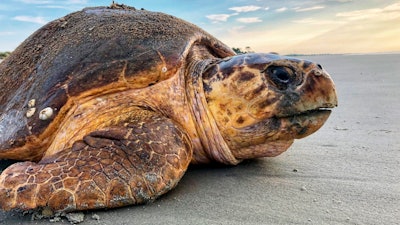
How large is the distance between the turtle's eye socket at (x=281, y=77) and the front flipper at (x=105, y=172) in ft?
1.93

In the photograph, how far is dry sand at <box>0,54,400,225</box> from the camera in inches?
66.0

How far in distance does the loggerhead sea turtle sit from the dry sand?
15 centimetres

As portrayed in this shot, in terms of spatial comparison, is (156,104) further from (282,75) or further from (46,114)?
(282,75)

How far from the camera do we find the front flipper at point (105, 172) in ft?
5.51

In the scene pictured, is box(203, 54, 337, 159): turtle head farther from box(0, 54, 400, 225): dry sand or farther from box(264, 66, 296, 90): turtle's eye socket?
box(0, 54, 400, 225): dry sand

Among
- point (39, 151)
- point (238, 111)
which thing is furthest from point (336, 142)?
point (39, 151)

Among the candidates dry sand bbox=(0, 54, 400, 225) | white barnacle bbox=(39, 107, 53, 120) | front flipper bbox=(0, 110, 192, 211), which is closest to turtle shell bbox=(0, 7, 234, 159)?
white barnacle bbox=(39, 107, 53, 120)

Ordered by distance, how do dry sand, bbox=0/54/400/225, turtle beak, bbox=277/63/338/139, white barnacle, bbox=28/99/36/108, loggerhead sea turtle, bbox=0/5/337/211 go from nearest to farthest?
dry sand, bbox=0/54/400/225 < loggerhead sea turtle, bbox=0/5/337/211 < turtle beak, bbox=277/63/338/139 < white barnacle, bbox=28/99/36/108

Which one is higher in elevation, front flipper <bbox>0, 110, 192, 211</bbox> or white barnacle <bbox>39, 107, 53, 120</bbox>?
white barnacle <bbox>39, 107, 53, 120</bbox>

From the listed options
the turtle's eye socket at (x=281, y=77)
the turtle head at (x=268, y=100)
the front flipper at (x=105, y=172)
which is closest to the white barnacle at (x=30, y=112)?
the front flipper at (x=105, y=172)

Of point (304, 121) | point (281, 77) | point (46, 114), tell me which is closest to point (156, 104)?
point (46, 114)

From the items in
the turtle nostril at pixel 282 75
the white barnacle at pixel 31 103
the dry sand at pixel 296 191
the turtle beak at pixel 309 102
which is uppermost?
the turtle nostril at pixel 282 75

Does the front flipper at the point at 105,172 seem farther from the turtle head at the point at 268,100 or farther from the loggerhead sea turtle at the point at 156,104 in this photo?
the turtle head at the point at 268,100

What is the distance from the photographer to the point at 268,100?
2.24m
